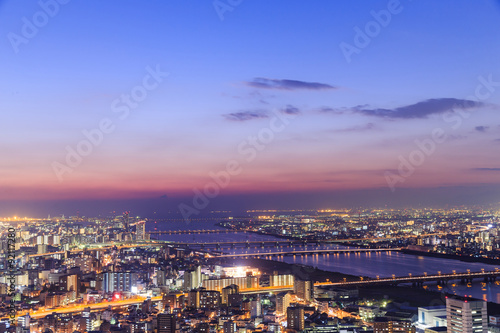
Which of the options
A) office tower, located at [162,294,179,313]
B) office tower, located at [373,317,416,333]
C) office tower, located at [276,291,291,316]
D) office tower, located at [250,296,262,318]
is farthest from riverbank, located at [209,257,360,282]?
office tower, located at [373,317,416,333]

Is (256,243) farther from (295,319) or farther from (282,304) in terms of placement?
(295,319)

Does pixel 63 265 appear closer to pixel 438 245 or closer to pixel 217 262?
pixel 217 262

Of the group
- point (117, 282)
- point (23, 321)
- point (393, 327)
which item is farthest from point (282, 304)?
point (117, 282)

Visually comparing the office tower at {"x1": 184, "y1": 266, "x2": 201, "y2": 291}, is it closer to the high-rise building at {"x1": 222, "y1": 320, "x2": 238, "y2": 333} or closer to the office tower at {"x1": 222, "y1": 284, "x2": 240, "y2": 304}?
the office tower at {"x1": 222, "y1": 284, "x2": 240, "y2": 304}

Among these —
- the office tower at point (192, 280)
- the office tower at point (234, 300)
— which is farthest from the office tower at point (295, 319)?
the office tower at point (192, 280)

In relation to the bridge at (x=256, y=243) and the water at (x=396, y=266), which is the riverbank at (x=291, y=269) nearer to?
the water at (x=396, y=266)

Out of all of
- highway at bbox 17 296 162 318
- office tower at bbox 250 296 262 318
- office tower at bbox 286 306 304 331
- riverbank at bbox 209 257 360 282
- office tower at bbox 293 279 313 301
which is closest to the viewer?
office tower at bbox 286 306 304 331
